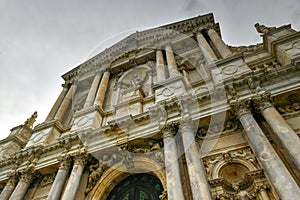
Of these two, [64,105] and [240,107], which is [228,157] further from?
[64,105]

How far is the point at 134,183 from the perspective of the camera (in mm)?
7723

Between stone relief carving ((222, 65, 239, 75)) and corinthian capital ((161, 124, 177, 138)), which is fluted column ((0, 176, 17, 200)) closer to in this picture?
corinthian capital ((161, 124, 177, 138))

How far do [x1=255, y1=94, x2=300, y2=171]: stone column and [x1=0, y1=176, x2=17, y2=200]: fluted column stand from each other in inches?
349

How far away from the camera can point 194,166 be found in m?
5.91

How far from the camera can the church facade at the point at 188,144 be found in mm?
5734

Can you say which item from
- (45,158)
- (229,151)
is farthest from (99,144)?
(229,151)

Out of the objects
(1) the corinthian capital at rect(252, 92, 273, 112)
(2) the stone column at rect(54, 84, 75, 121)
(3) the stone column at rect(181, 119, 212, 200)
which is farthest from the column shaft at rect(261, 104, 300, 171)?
(2) the stone column at rect(54, 84, 75, 121)

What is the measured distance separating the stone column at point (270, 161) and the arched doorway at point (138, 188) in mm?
3097

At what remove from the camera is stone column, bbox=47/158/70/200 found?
718cm

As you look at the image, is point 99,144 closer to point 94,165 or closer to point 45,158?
point 94,165

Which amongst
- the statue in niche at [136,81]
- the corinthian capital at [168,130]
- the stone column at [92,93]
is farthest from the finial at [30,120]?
the corinthian capital at [168,130]

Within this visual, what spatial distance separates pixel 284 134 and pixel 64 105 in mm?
11386

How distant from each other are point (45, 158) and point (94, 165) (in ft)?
7.27

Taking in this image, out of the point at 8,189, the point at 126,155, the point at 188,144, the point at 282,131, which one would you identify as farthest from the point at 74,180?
the point at 282,131
